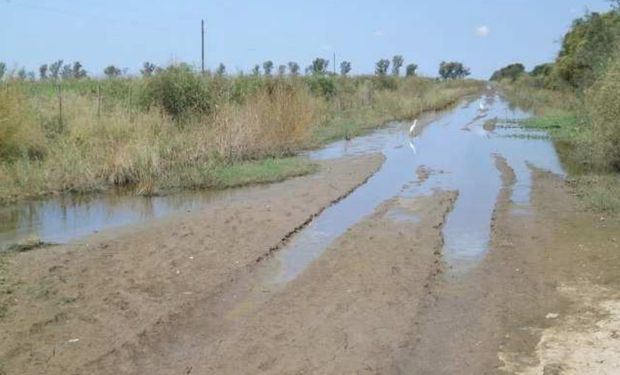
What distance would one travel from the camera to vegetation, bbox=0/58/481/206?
1485 cm

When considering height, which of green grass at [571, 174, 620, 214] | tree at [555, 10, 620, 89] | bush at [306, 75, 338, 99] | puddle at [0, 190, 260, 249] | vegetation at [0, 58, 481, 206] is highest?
tree at [555, 10, 620, 89]

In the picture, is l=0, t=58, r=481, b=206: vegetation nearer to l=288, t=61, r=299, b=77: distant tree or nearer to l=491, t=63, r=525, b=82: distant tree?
l=288, t=61, r=299, b=77: distant tree

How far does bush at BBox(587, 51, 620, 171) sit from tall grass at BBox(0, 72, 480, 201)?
720cm

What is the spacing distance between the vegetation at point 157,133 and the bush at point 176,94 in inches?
1.3

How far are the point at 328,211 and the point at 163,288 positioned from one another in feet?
17.3

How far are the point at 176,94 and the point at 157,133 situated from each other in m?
3.19

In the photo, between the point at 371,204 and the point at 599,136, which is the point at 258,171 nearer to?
the point at 371,204

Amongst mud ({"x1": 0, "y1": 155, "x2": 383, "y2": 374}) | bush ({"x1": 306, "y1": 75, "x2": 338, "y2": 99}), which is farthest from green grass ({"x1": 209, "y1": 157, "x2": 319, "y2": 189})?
bush ({"x1": 306, "y1": 75, "x2": 338, "y2": 99})

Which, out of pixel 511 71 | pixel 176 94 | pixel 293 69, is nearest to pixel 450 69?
pixel 511 71

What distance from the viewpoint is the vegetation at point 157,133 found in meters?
14.9

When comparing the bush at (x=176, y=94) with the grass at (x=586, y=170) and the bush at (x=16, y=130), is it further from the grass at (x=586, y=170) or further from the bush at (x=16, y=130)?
the grass at (x=586, y=170)

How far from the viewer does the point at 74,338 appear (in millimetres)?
5840

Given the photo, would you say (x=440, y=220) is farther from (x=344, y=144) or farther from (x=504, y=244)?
(x=344, y=144)

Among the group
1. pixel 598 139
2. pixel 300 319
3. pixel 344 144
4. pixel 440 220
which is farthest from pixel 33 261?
pixel 344 144
